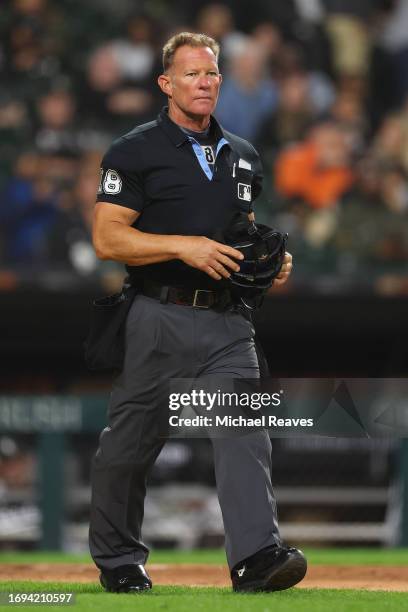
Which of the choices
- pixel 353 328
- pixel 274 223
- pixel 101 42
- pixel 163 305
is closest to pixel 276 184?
pixel 274 223

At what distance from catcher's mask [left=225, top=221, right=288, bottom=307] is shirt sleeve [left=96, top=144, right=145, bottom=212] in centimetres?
34

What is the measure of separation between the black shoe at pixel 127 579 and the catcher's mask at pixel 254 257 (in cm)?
97

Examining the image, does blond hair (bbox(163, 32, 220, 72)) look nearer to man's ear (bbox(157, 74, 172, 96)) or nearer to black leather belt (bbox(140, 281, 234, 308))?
man's ear (bbox(157, 74, 172, 96))

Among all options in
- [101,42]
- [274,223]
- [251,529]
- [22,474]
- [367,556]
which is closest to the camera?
[251,529]

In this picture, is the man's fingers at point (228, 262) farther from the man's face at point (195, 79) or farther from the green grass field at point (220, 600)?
the green grass field at point (220, 600)

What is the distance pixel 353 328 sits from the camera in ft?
33.0

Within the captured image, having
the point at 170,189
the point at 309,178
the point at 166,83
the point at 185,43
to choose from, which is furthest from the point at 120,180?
the point at 309,178

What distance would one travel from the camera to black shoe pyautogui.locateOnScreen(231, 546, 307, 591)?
12.6 feet

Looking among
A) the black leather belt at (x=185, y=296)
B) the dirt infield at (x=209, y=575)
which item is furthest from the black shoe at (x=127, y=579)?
the black leather belt at (x=185, y=296)

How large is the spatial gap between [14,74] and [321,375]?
366 cm

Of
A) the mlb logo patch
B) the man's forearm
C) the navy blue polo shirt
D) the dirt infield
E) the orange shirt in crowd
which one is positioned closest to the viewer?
the man's forearm

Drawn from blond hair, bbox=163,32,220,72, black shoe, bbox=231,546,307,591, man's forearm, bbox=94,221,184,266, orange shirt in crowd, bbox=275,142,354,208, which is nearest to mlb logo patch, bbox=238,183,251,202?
man's forearm, bbox=94,221,184,266

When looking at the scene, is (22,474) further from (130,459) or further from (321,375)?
(130,459)

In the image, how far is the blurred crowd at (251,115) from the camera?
31.4ft
